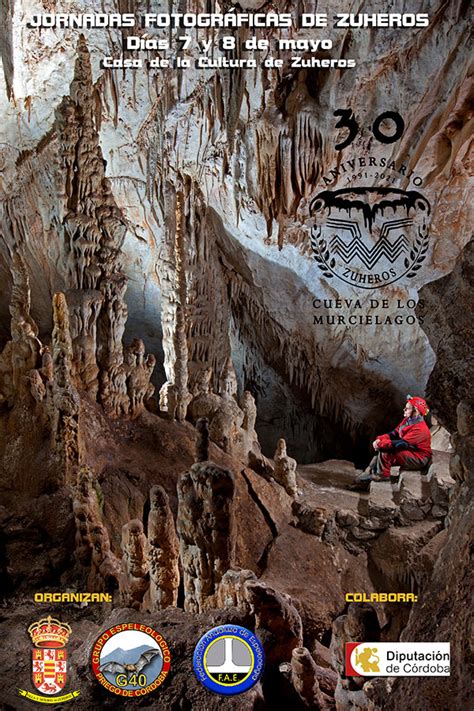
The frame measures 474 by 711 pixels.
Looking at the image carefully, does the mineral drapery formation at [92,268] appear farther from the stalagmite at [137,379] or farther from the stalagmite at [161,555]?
the stalagmite at [161,555]

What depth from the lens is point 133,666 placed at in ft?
7.87

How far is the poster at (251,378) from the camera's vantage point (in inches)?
92.7

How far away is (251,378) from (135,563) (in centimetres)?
237

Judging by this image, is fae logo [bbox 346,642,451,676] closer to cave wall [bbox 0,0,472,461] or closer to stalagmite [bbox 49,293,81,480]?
cave wall [bbox 0,0,472,461]

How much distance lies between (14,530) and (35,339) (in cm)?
121

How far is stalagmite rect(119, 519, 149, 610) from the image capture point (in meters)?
2.66

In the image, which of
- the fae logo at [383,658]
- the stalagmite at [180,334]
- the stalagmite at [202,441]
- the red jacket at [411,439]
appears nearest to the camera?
the fae logo at [383,658]

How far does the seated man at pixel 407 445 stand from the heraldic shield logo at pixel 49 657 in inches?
75.4

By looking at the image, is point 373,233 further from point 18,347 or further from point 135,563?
point 18,347

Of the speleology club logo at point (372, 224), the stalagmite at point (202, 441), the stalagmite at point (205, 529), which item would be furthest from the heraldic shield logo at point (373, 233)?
the stalagmite at point (205, 529)

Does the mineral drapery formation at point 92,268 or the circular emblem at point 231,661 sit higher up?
the mineral drapery formation at point 92,268

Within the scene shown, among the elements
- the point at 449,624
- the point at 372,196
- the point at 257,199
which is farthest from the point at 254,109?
the point at 449,624

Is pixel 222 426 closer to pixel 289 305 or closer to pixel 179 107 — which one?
pixel 289 305

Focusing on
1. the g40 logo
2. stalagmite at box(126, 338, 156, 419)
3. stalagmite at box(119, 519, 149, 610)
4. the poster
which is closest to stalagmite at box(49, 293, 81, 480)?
the poster
